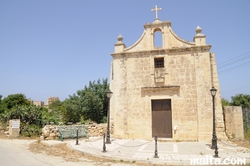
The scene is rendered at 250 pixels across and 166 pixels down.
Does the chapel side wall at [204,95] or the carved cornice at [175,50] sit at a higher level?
the carved cornice at [175,50]

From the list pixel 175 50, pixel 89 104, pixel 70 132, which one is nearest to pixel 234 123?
pixel 175 50

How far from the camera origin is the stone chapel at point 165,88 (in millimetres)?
11820

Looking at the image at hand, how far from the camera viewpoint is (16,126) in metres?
13.9

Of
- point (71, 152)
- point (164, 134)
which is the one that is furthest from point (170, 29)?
point (71, 152)

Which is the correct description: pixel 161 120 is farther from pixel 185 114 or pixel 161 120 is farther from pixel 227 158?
pixel 227 158

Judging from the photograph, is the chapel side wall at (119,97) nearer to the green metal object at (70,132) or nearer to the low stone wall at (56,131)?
the low stone wall at (56,131)

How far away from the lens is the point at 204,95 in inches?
465

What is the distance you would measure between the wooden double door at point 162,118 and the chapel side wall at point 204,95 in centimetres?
183

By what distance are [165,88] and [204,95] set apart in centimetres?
242

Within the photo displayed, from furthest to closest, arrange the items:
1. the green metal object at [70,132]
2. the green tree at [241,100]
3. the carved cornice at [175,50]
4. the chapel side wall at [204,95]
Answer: the green tree at [241,100] → the green metal object at [70,132] → the carved cornice at [175,50] → the chapel side wall at [204,95]

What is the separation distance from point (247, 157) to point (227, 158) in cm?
78

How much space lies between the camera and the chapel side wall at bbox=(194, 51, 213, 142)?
11.5m

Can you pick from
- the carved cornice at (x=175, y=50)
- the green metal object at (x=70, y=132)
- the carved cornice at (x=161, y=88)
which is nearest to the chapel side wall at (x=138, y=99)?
the carved cornice at (x=175, y=50)

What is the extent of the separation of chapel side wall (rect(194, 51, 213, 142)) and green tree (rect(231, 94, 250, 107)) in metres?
25.5
